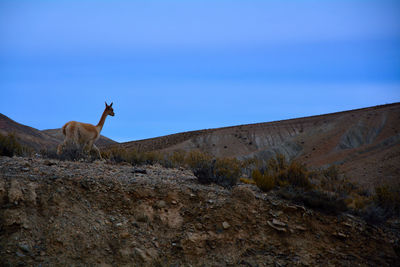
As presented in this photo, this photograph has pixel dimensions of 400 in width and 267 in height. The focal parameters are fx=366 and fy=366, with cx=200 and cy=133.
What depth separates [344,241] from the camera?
8758 millimetres

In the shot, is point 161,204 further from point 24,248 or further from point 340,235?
point 340,235

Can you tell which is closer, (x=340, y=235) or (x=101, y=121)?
(x=340, y=235)

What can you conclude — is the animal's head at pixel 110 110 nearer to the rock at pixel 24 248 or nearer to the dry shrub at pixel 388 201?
the rock at pixel 24 248

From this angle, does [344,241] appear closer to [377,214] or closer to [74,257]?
[377,214]

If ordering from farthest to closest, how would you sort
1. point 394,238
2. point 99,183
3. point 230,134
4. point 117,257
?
point 230,134, point 394,238, point 99,183, point 117,257

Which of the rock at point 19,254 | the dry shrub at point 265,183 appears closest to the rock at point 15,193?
the rock at point 19,254

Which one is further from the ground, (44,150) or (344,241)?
(44,150)

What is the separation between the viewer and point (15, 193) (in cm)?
722

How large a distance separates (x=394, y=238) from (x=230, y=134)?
55.9 m

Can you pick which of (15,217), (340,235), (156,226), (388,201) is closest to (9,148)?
(15,217)

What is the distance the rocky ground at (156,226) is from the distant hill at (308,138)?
1225 inches

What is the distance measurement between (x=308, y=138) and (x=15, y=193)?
52.8 meters

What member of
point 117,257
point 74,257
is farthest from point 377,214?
point 74,257

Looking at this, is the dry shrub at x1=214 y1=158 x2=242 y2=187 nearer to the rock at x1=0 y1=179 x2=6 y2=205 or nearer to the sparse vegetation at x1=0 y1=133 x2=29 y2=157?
the rock at x1=0 y1=179 x2=6 y2=205
